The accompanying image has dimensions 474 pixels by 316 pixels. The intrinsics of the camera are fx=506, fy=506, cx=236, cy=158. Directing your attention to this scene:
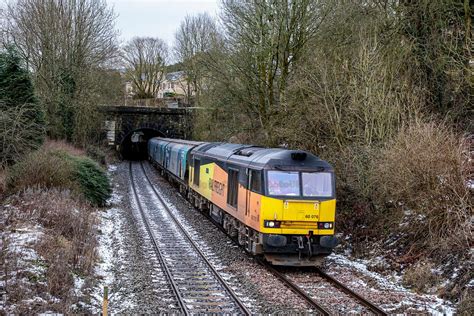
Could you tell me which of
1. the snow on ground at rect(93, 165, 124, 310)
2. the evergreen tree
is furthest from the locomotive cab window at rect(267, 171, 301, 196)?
the evergreen tree

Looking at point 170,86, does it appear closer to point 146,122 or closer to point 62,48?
point 146,122

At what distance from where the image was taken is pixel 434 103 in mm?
16969

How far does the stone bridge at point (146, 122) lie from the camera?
46.2 metres

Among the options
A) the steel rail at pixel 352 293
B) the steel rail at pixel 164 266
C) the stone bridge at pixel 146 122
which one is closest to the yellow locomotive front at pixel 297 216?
the steel rail at pixel 352 293

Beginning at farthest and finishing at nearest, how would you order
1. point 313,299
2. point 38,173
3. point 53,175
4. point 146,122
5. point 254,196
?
point 146,122, point 53,175, point 38,173, point 254,196, point 313,299

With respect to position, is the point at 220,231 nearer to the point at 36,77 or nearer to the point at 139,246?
the point at 139,246

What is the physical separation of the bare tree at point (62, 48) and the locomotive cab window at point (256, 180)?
18.4 m

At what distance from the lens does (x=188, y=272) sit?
11453mm

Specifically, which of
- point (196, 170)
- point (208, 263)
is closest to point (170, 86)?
point (196, 170)

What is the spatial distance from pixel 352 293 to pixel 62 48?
24.4 metres

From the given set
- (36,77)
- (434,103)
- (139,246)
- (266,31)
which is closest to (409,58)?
(434,103)

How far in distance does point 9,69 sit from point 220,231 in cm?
1107

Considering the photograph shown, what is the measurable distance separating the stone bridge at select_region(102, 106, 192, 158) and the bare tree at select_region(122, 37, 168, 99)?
2256 cm

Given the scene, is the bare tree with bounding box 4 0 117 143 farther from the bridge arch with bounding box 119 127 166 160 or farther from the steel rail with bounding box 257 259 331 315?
the bridge arch with bounding box 119 127 166 160
